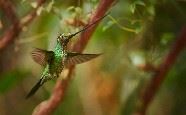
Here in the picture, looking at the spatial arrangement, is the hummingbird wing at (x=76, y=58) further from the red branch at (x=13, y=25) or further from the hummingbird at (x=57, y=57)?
the red branch at (x=13, y=25)

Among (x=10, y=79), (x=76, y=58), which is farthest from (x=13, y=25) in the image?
(x=76, y=58)

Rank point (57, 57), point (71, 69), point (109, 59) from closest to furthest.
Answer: point (57, 57), point (71, 69), point (109, 59)

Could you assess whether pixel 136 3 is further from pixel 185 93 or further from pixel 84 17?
pixel 185 93

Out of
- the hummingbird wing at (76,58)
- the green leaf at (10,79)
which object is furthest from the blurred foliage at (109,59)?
the hummingbird wing at (76,58)

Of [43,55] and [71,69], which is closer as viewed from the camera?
[43,55]

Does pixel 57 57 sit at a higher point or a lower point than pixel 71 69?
higher

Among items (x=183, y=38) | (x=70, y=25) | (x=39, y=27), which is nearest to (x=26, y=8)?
(x=39, y=27)

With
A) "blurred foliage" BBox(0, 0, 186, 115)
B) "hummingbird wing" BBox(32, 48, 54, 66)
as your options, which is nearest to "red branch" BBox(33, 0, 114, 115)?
"blurred foliage" BBox(0, 0, 186, 115)

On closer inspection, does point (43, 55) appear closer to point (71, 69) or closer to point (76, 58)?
point (76, 58)
